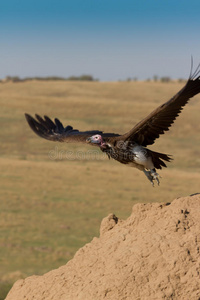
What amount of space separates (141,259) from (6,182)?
25744 mm

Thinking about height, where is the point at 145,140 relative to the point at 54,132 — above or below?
above

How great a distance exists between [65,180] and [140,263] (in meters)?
26.3

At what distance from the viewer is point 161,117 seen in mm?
9680

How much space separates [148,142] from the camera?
10.1 meters

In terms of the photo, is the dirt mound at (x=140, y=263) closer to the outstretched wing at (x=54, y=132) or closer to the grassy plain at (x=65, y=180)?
the outstretched wing at (x=54, y=132)

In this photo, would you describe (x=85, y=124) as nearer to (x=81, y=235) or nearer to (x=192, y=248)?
(x=81, y=235)

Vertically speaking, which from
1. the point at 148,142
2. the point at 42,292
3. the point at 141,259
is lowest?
the point at 42,292

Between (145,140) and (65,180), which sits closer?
(145,140)

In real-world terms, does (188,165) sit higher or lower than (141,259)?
lower

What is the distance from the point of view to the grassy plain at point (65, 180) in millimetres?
21884

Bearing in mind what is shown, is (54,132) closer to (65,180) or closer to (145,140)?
(145,140)

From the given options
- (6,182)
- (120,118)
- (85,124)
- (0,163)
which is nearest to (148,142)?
(6,182)

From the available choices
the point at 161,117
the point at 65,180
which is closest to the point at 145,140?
the point at 161,117

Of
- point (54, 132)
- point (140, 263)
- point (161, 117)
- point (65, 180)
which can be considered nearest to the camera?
point (140, 263)
